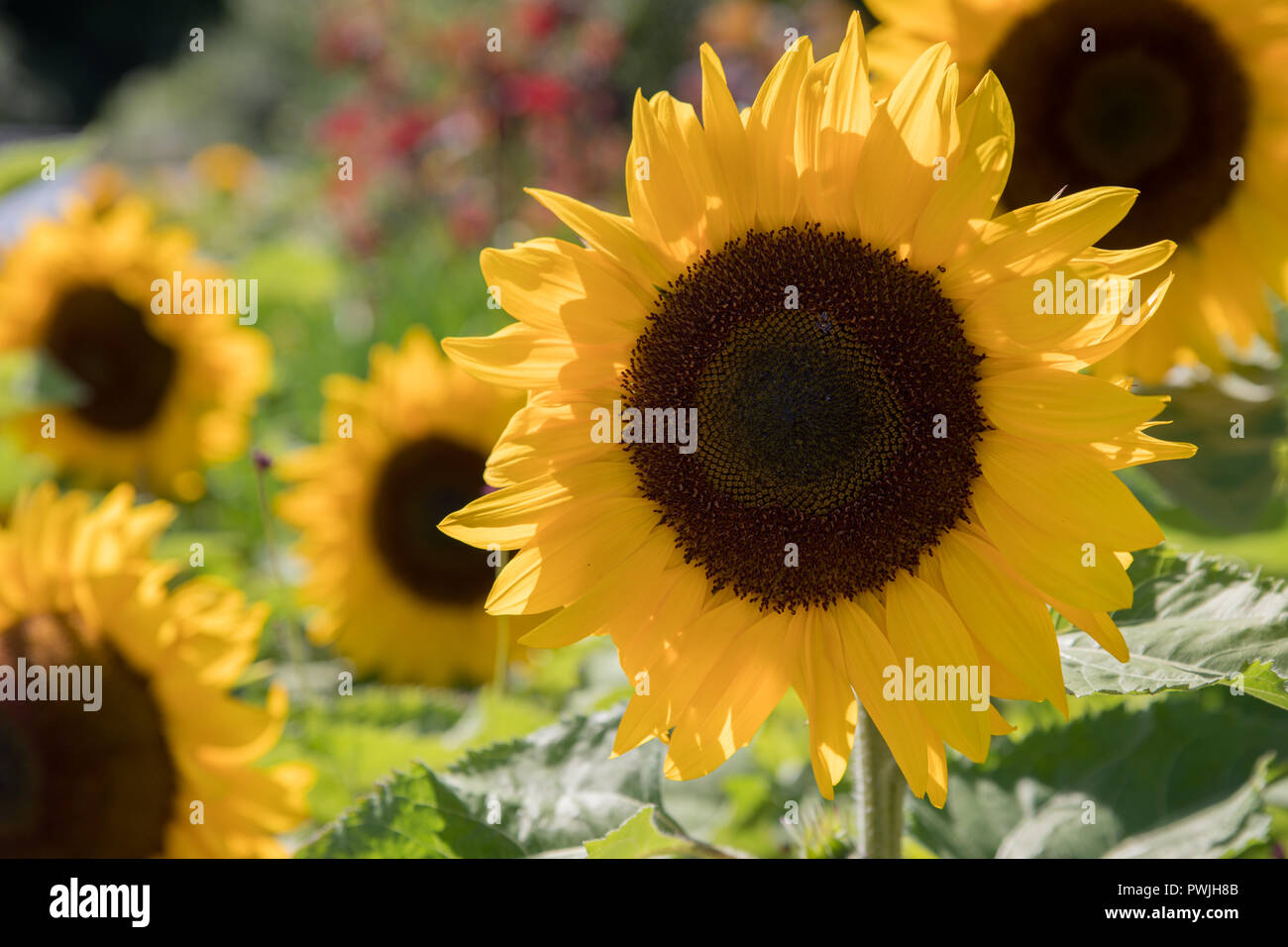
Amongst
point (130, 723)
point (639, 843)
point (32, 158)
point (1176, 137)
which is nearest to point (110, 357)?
point (130, 723)

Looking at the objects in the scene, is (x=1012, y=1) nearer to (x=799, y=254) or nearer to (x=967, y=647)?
(x=799, y=254)

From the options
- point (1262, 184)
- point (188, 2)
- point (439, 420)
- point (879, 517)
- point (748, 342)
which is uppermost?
point (188, 2)

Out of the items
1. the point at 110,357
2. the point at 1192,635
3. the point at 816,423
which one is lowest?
the point at 1192,635

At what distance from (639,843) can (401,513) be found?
1697 millimetres

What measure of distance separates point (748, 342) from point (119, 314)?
8.25 ft

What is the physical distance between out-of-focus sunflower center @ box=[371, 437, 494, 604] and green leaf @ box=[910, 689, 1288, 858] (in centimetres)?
146

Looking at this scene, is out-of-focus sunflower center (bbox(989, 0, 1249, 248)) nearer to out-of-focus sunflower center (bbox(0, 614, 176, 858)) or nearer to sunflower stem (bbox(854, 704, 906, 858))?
sunflower stem (bbox(854, 704, 906, 858))

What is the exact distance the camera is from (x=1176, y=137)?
1907 mm

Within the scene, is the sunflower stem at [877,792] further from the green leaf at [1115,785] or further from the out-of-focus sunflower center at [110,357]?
the out-of-focus sunflower center at [110,357]

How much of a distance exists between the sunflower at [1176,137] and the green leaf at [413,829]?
1.19 meters

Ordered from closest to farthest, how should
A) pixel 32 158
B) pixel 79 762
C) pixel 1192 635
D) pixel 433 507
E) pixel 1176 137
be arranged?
1. pixel 1192 635
2. pixel 32 158
3. pixel 79 762
4. pixel 1176 137
5. pixel 433 507

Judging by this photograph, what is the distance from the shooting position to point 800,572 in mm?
1171

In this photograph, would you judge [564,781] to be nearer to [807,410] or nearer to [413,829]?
[413,829]

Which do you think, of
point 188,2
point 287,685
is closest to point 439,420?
point 287,685
